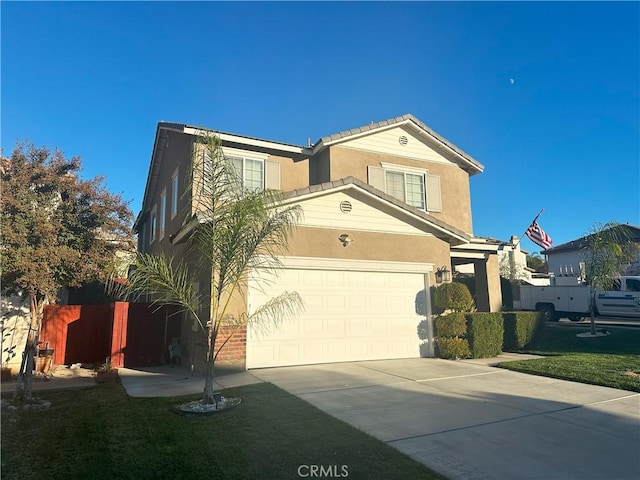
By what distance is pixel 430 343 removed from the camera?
1239 cm

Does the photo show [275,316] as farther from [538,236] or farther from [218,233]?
[538,236]

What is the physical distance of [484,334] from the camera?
12.2 meters

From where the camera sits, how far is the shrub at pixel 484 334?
12.0 metres

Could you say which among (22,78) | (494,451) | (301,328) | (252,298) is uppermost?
(22,78)

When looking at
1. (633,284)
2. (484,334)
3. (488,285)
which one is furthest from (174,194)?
(633,284)

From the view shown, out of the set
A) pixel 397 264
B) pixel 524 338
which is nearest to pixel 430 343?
pixel 397 264

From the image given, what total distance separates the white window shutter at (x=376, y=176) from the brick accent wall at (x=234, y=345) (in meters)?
8.05

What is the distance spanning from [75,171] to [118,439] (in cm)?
749

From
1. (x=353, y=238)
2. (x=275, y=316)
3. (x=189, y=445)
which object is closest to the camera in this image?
(x=189, y=445)

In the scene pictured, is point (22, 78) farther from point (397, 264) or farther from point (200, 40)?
point (397, 264)

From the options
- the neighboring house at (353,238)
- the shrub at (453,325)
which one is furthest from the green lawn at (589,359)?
the neighboring house at (353,238)

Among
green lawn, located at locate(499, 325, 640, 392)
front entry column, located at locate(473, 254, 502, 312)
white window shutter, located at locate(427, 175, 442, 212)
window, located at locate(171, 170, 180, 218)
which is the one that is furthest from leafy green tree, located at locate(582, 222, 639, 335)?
window, located at locate(171, 170, 180, 218)

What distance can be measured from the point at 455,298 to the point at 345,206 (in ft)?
13.5

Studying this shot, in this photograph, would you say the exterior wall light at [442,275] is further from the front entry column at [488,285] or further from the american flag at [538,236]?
the american flag at [538,236]
